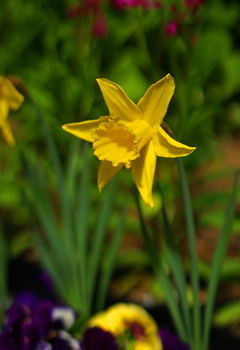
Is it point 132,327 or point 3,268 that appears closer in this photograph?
point 132,327

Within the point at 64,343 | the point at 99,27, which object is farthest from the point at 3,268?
the point at 99,27

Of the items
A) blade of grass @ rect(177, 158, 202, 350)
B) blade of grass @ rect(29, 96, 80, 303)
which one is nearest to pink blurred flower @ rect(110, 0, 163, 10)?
blade of grass @ rect(29, 96, 80, 303)

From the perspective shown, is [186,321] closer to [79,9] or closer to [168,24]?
[168,24]

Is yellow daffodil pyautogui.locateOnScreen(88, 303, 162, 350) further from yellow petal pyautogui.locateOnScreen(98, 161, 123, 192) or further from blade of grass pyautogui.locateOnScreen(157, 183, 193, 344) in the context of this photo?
yellow petal pyautogui.locateOnScreen(98, 161, 123, 192)

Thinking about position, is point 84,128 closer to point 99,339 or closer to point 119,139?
point 119,139

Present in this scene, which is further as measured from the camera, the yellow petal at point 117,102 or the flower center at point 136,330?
the flower center at point 136,330

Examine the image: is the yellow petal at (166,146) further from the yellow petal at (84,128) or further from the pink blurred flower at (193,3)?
the pink blurred flower at (193,3)

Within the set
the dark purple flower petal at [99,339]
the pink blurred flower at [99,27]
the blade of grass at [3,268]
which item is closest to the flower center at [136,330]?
the dark purple flower petal at [99,339]
